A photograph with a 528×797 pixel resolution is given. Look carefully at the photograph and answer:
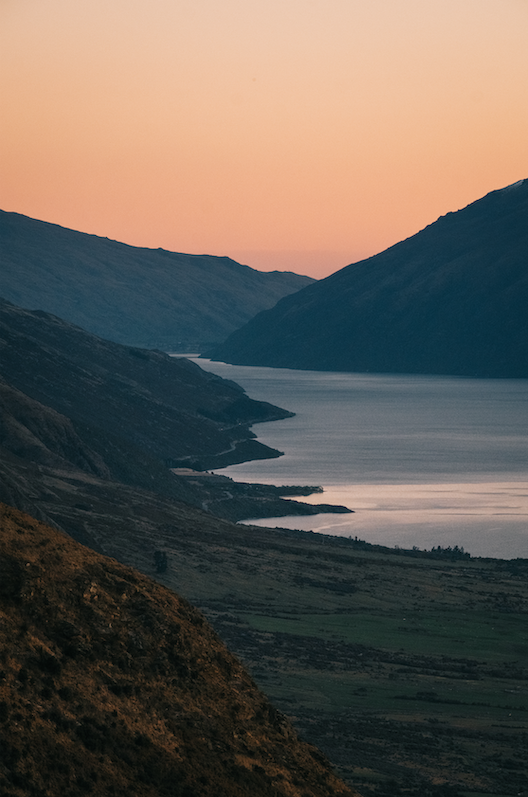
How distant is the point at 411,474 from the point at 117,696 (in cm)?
10220

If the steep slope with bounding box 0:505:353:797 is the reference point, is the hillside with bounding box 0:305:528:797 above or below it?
below

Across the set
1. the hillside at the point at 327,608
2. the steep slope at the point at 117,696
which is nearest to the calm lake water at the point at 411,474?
the hillside at the point at 327,608

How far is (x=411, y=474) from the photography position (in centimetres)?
12294

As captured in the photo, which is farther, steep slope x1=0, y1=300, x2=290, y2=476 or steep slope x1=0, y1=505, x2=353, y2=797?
steep slope x1=0, y1=300, x2=290, y2=476

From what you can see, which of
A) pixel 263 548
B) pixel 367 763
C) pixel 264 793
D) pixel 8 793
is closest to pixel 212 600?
pixel 263 548

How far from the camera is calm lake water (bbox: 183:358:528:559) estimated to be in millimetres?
88625

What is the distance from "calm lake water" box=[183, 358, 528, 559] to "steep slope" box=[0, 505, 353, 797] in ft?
188

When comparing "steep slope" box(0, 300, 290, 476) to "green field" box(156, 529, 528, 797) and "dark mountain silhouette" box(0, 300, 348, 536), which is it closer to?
"dark mountain silhouette" box(0, 300, 348, 536)

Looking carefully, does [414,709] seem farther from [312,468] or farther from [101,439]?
[312,468]

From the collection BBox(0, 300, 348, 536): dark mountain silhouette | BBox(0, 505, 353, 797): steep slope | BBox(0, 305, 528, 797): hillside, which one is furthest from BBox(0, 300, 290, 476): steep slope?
BBox(0, 505, 353, 797): steep slope

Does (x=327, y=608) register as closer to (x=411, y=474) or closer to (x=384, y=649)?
(x=384, y=649)

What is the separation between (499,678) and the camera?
47875mm

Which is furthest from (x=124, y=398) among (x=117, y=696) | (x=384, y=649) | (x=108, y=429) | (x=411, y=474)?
(x=117, y=696)

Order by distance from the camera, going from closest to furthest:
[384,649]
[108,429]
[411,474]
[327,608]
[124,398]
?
[384,649], [327,608], [411,474], [108,429], [124,398]
